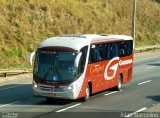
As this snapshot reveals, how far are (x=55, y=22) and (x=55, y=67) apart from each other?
26.7m

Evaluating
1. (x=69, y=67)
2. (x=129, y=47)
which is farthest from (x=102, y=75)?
(x=129, y=47)

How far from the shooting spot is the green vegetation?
40281 millimetres

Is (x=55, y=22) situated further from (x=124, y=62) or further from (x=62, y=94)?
(x=62, y=94)

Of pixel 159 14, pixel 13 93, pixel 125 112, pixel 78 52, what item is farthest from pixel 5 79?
pixel 159 14

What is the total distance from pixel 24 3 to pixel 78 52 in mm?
24914

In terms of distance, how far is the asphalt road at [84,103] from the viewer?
787 inches

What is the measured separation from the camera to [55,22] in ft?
160

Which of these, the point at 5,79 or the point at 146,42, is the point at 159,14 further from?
the point at 5,79

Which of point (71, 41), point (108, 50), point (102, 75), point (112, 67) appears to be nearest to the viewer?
point (71, 41)

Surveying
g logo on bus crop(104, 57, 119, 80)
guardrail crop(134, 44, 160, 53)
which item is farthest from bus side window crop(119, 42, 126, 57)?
guardrail crop(134, 44, 160, 53)

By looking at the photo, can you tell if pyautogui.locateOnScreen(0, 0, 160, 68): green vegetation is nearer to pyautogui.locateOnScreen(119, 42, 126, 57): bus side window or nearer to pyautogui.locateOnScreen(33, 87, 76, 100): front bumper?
pyautogui.locateOnScreen(119, 42, 126, 57): bus side window

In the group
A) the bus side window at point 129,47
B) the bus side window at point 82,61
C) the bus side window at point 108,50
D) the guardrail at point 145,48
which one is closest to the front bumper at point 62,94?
the bus side window at point 82,61

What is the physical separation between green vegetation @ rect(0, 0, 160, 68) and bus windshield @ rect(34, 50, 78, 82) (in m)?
14.6

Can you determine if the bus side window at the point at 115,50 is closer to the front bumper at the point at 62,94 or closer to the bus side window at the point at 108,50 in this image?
the bus side window at the point at 108,50
